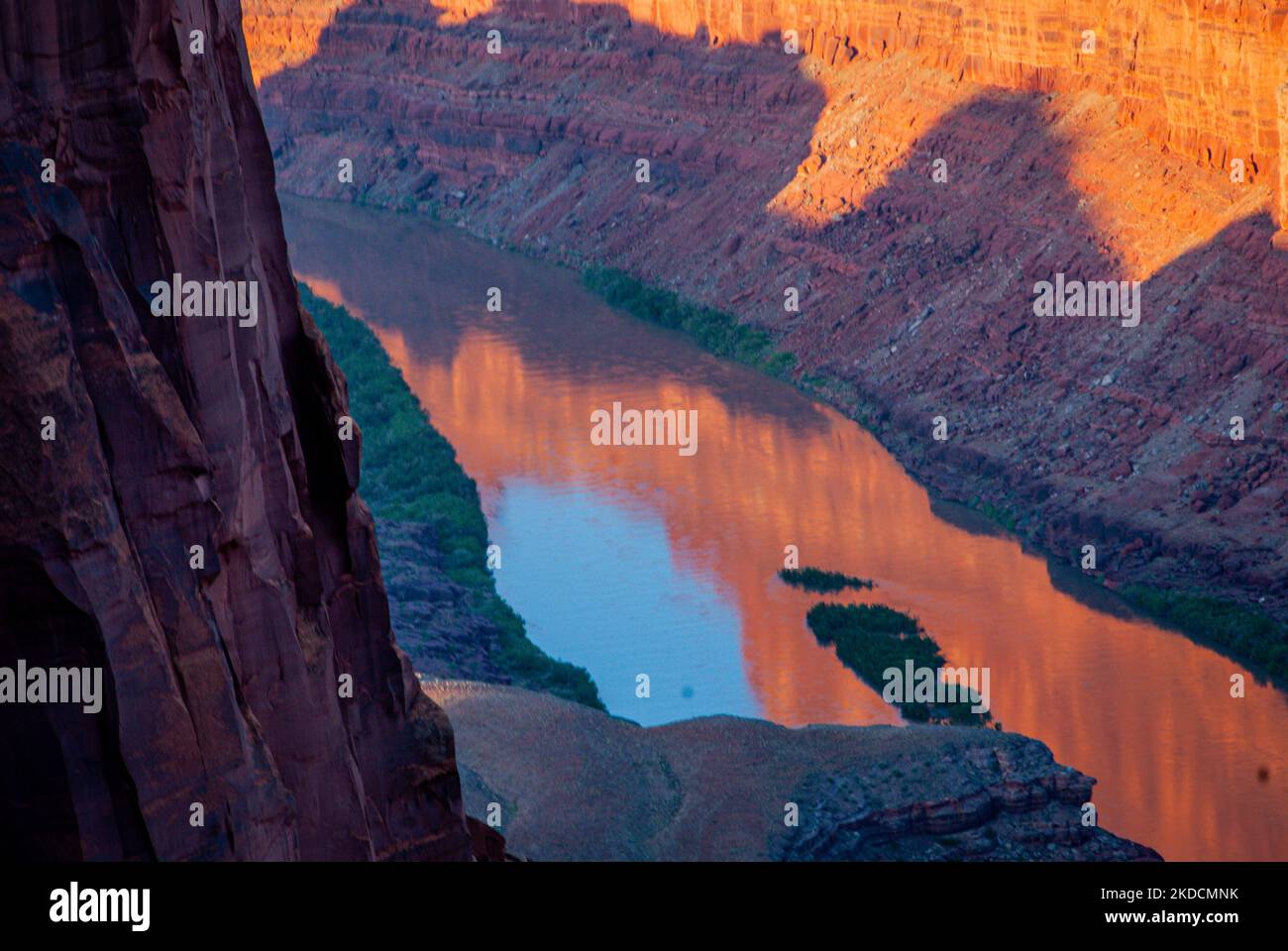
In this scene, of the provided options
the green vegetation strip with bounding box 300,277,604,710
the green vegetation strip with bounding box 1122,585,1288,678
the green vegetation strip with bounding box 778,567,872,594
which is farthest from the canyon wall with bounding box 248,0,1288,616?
→ the green vegetation strip with bounding box 300,277,604,710

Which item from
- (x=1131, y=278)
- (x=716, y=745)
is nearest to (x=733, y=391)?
(x=1131, y=278)

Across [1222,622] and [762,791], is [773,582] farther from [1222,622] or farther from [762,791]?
[762,791]

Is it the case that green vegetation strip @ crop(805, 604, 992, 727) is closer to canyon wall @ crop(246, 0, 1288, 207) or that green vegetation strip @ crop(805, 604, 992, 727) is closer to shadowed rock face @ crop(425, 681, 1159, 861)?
shadowed rock face @ crop(425, 681, 1159, 861)

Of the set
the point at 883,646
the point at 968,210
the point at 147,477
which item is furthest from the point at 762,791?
the point at 968,210

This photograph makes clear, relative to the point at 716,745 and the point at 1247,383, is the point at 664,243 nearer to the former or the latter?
the point at 1247,383

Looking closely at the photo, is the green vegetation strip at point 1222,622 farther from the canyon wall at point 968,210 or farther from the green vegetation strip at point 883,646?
the green vegetation strip at point 883,646
